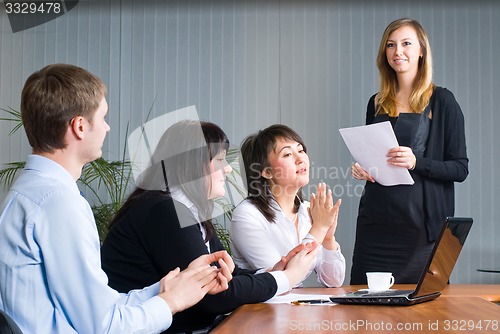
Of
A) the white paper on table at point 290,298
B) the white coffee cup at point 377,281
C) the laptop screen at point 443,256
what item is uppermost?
the laptop screen at point 443,256

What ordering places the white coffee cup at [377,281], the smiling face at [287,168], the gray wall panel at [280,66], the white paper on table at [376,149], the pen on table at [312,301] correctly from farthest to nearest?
the gray wall panel at [280,66], the smiling face at [287,168], the white paper on table at [376,149], the white coffee cup at [377,281], the pen on table at [312,301]

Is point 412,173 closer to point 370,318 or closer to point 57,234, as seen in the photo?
point 370,318

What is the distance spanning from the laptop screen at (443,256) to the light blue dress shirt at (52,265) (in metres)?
0.86

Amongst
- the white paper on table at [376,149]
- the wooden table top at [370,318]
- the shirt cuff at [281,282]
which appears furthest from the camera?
the white paper on table at [376,149]

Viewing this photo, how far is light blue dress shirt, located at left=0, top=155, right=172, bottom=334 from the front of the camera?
1.31m

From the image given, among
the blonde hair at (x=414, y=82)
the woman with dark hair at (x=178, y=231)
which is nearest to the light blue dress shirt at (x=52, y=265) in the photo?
the woman with dark hair at (x=178, y=231)

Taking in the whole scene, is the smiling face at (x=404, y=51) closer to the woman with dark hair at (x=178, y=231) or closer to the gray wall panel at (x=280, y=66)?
the woman with dark hair at (x=178, y=231)

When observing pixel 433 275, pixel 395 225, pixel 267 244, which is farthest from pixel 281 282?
pixel 395 225

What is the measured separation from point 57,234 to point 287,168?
1708 mm

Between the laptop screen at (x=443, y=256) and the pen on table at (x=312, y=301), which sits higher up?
the laptop screen at (x=443, y=256)

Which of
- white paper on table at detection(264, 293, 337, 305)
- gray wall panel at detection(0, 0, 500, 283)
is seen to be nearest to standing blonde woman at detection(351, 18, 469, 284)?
white paper on table at detection(264, 293, 337, 305)

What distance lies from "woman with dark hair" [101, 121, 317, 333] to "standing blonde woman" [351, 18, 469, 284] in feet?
2.69

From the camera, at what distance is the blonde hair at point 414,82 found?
3.02 m

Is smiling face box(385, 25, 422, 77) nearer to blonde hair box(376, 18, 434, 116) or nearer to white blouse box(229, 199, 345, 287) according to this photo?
blonde hair box(376, 18, 434, 116)
